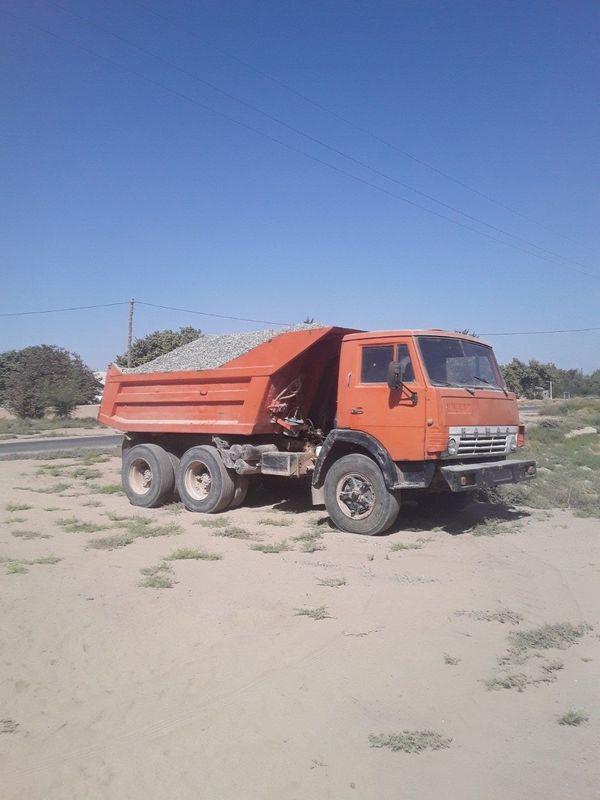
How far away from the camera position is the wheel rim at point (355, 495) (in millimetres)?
9992

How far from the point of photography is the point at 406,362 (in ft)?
32.1

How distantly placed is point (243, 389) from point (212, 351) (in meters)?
1.69

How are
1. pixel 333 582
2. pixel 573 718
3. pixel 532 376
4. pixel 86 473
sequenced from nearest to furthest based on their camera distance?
pixel 573 718 → pixel 333 582 → pixel 86 473 → pixel 532 376

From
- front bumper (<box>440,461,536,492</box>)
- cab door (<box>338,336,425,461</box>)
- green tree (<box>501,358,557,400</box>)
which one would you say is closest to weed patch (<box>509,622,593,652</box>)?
front bumper (<box>440,461,536,492</box>)

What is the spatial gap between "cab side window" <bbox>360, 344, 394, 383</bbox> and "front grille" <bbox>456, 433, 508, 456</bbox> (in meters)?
1.37

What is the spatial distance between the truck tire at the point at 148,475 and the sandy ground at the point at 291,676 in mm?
3623

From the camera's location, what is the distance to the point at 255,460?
37.8ft

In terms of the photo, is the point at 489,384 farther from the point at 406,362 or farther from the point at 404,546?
the point at 404,546

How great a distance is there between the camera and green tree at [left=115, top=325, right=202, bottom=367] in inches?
1780

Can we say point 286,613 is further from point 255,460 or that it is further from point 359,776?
point 255,460

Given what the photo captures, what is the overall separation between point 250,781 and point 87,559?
522 centimetres

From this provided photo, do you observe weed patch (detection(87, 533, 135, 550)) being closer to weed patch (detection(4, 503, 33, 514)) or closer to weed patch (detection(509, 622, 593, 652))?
weed patch (detection(4, 503, 33, 514))

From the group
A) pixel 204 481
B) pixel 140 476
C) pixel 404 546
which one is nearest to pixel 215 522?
pixel 204 481

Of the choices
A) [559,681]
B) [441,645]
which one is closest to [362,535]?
[441,645]
